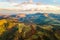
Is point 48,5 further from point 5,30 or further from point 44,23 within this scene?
point 5,30

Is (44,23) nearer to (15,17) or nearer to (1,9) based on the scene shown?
(15,17)

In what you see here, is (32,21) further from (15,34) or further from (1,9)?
(1,9)

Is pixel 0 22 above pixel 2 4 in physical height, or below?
below

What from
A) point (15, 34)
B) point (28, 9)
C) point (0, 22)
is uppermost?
point (28, 9)

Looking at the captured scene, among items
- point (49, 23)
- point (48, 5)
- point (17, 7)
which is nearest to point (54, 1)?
point (48, 5)

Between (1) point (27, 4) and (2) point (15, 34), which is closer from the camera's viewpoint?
(2) point (15, 34)

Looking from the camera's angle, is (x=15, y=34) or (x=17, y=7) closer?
(x=15, y=34)

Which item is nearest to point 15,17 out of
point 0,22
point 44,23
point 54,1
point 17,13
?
point 17,13

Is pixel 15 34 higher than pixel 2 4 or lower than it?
lower
